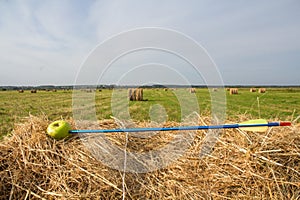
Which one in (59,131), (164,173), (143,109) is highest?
(59,131)

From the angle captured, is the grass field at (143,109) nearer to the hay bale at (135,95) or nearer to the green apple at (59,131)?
the green apple at (59,131)

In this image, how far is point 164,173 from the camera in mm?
2594

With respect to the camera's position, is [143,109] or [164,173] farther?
[143,109]

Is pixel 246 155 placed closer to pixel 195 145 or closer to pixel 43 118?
pixel 195 145

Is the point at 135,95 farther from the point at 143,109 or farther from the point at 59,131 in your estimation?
the point at 59,131

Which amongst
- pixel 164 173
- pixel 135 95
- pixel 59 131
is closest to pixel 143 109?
pixel 135 95

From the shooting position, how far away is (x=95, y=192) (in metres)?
2.28

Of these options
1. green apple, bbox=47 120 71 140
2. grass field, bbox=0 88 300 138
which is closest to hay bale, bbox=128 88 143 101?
grass field, bbox=0 88 300 138

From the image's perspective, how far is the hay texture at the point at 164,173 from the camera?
7.60ft

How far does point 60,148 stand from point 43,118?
0.73m

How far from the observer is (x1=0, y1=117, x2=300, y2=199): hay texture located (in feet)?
7.60

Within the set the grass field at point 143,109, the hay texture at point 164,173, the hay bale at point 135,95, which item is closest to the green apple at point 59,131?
the hay texture at point 164,173

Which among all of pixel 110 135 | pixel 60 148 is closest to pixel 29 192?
pixel 60 148

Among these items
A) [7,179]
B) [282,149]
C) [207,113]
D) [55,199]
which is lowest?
[55,199]
